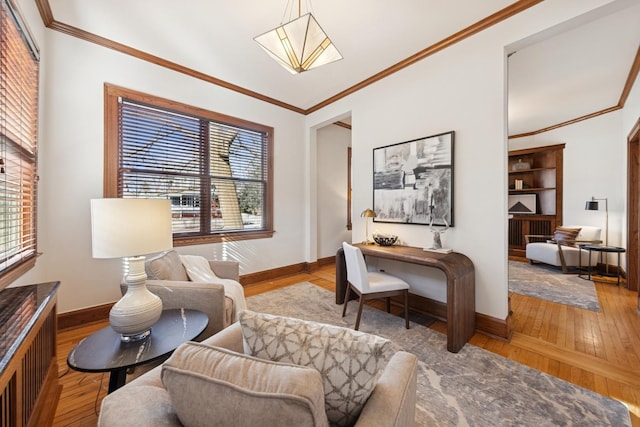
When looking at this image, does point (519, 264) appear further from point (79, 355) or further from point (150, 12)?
point (150, 12)

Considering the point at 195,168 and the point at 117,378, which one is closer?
the point at 117,378

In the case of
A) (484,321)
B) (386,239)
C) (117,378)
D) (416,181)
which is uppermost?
(416,181)

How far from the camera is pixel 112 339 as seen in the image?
4.28 feet

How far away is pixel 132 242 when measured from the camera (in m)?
1.24

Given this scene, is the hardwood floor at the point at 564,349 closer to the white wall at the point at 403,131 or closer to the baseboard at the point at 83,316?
the baseboard at the point at 83,316

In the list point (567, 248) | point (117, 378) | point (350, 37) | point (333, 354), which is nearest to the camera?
point (333, 354)

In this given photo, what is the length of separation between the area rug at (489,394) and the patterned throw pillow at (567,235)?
378cm

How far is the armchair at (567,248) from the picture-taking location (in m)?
4.15

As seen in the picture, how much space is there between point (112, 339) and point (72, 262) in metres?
1.75

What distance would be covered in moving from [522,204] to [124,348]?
7.16 metres

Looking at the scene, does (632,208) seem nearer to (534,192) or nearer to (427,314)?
(534,192)

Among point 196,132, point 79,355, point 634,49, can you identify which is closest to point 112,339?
point 79,355

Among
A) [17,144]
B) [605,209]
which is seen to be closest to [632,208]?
[605,209]

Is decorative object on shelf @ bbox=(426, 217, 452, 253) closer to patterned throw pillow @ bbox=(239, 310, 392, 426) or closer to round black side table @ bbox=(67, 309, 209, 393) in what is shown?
patterned throw pillow @ bbox=(239, 310, 392, 426)
